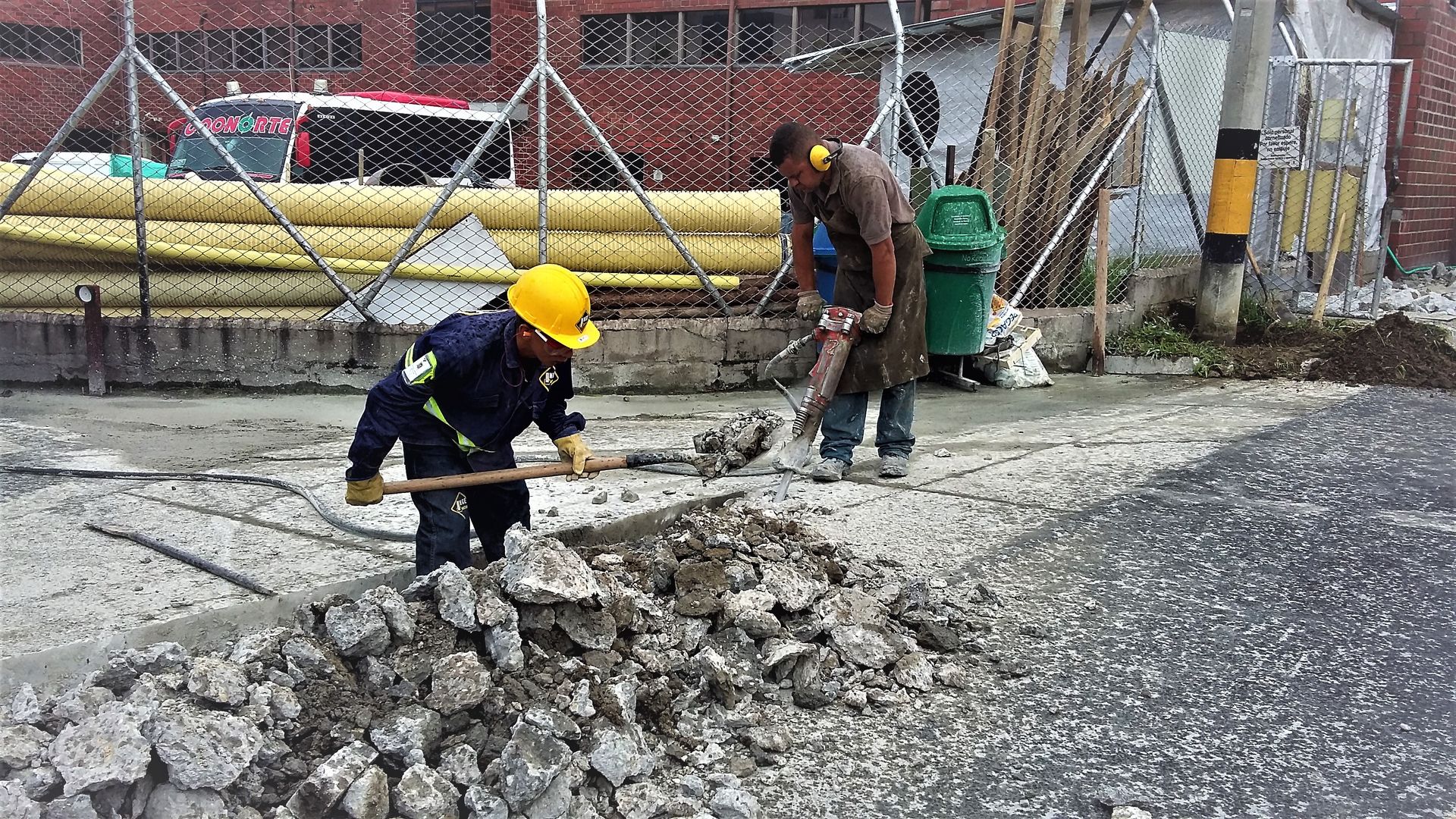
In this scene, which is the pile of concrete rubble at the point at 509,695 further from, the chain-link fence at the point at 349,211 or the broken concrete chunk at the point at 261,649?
the chain-link fence at the point at 349,211

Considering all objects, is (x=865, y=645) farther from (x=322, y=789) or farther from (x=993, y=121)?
(x=993, y=121)

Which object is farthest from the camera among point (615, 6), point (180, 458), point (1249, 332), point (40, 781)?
point (615, 6)

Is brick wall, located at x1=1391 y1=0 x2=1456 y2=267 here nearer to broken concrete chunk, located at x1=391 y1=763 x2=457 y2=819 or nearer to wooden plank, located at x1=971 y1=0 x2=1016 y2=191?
wooden plank, located at x1=971 y1=0 x2=1016 y2=191

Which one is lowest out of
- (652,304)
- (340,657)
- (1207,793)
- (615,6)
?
(1207,793)

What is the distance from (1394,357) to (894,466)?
5177 millimetres

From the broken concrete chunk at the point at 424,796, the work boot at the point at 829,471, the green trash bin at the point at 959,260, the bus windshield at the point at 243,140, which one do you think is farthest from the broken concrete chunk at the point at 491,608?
the bus windshield at the point at 243,140

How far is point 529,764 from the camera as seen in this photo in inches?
101

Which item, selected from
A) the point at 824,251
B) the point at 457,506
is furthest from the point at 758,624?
the point at 824,251

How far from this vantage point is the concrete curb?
9.47 ft

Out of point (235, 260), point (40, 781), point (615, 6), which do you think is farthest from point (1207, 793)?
point (615, 6)

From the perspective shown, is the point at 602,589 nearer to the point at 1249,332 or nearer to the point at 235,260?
the point at 235,260

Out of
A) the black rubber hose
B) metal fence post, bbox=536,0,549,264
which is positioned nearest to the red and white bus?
metal fence post, bbox=536,0,549,264

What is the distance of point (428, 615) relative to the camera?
3.04 m

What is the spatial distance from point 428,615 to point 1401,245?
44.7 feet
